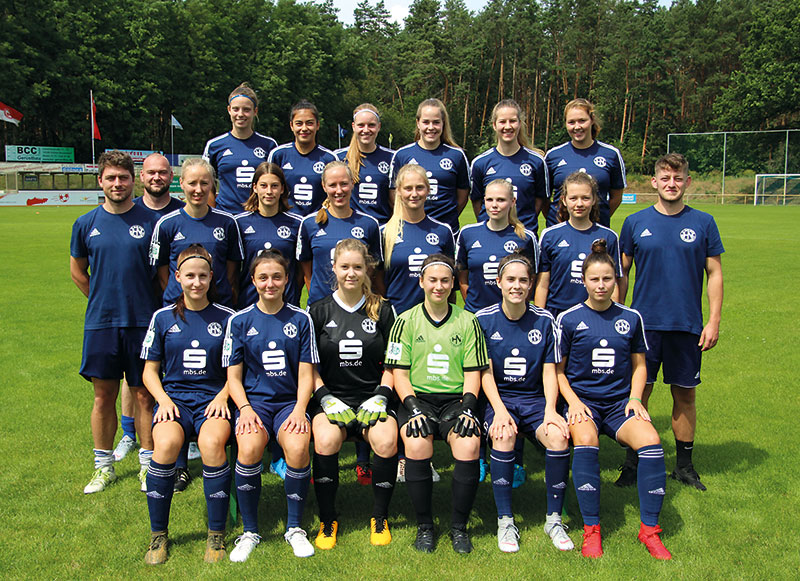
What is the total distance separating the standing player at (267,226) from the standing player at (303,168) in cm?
57

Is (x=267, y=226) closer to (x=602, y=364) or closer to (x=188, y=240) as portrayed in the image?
(x=188, y=240)

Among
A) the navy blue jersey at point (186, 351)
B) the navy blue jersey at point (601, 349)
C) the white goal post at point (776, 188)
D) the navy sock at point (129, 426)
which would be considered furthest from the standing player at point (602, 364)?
the white goal post at point (776, 188)

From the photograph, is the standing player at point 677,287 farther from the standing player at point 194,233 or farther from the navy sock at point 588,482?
the standing player at point 194,233

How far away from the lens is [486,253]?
4738 mm

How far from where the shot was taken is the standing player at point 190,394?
3.69 m

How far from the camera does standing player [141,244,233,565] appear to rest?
369cm

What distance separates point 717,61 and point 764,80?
40.3 feet

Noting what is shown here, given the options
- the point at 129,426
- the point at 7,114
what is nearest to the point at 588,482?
the point at 129,426

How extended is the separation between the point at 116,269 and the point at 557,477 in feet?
10.7

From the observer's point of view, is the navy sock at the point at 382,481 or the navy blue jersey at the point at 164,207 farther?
the navy blue jersey at the point at 164,207

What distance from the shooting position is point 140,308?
459 cm

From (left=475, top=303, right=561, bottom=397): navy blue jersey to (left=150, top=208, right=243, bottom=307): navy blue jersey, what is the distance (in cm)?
193

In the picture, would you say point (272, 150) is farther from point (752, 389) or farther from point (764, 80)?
point (764, 80)

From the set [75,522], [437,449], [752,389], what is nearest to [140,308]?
[75,522]
